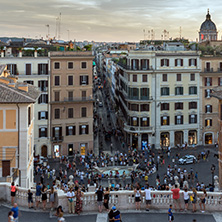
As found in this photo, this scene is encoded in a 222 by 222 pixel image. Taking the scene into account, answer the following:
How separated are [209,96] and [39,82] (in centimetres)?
2580

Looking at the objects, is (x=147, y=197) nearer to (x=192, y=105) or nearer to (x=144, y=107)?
(x=144, y=107)

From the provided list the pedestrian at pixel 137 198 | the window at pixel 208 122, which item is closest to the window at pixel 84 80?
the window at pixel 208 122

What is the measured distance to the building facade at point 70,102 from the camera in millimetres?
51344

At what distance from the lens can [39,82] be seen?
50.6 meters

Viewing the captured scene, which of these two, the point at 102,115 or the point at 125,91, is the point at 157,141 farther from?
the point at 102,115

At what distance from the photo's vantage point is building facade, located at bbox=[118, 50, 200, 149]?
5631 centimetres

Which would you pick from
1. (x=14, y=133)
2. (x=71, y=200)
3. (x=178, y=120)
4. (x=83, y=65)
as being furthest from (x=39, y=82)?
(x=71, y=200)

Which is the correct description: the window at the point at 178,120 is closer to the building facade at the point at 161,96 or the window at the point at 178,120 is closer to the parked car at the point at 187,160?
the building facade at the point at 161,96

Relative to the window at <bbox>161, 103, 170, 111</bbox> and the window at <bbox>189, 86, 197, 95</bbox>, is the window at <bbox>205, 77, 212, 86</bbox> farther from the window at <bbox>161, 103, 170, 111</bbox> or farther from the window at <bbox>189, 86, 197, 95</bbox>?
the window at <bbox>161, 103, 170, 111</bbox>

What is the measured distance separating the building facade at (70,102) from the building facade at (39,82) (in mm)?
680

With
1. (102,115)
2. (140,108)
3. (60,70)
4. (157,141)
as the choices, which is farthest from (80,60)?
(102,115)

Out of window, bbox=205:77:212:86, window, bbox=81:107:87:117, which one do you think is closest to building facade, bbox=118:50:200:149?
window, bbox=205:77:212:86

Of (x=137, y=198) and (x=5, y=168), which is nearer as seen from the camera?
(x=137, y=198)

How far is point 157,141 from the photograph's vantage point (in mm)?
56938
